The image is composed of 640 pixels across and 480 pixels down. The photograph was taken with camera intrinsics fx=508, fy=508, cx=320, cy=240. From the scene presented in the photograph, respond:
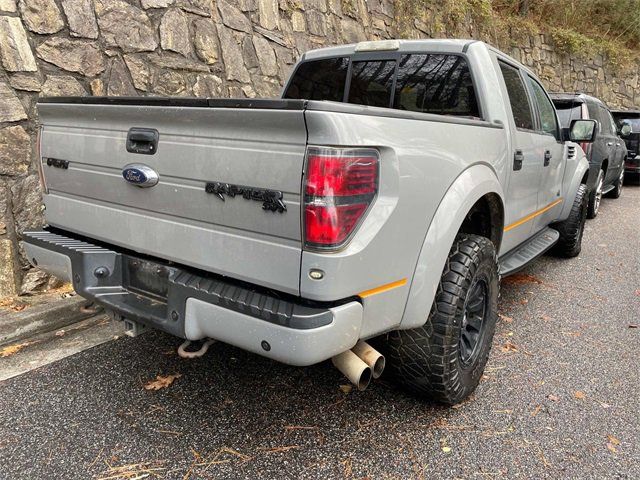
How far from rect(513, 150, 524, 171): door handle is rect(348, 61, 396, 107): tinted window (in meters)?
0.93

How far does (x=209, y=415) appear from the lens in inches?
102

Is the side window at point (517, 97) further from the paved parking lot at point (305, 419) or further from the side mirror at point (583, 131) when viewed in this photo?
the paved parking lot at point (305, 419)

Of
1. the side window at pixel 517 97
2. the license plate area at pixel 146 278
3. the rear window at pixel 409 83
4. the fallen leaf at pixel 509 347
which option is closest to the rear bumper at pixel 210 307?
the license plate area at pixel 146 278

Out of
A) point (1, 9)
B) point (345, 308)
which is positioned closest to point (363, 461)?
point (345, 308)

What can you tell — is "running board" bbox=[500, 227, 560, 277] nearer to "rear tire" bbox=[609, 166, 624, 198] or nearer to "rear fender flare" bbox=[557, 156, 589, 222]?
"rear fender flare" bbox=[557, 156, 589, 222]

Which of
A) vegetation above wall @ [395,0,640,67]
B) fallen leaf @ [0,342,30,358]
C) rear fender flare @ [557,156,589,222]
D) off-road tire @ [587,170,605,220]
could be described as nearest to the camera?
fallen leaf @ [0,342,30,358]

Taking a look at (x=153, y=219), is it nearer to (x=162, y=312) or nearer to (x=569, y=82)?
(x=162, y=312)

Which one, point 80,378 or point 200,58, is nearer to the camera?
point 80,378

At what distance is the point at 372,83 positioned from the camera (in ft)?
11.9

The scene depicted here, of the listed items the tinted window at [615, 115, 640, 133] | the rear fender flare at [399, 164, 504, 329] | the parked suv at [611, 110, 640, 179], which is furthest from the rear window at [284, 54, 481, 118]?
the tinted window at [615, 115, 640, 133]

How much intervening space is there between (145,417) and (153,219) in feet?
3.36

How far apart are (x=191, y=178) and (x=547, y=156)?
3.22 meters

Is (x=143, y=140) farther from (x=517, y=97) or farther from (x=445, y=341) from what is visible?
(x=517, y=97)

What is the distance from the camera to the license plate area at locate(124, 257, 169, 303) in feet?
7.73
